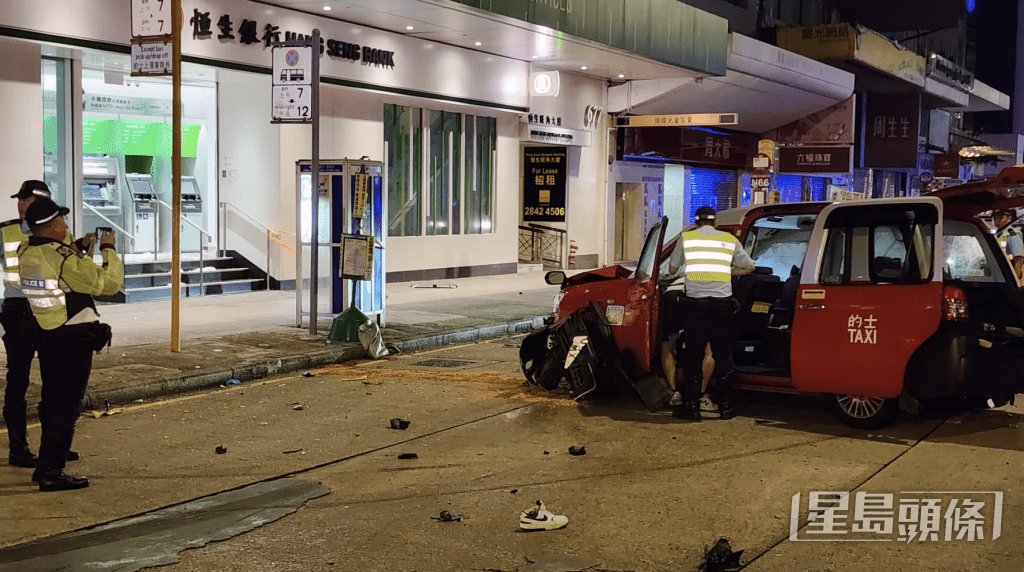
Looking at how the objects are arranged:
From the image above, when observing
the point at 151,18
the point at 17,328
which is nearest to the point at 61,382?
the point at 17,328

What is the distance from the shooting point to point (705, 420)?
30.5ft

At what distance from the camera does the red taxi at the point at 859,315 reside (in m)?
8.30

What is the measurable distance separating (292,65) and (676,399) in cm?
618

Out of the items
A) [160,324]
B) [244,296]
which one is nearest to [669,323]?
[160,324]

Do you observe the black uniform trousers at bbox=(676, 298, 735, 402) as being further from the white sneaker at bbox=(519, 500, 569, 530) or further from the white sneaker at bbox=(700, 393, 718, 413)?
the white sneaker at bbox=(519, 500, 569, 530)

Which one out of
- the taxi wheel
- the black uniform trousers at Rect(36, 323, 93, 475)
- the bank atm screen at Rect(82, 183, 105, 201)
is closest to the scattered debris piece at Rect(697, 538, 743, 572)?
the taxi wheel

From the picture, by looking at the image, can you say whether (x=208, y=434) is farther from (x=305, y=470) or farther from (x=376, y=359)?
(x=376, y=359)

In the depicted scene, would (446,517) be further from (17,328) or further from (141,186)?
(141,186)

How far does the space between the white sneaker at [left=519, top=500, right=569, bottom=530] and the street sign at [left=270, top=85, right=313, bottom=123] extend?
7.63 m

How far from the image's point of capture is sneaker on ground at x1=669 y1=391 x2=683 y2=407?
962cm

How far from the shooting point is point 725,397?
9359 millimetres

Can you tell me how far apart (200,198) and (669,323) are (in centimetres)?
1200

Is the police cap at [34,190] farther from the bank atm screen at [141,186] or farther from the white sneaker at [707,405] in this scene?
the bank atm screen at [141,186]

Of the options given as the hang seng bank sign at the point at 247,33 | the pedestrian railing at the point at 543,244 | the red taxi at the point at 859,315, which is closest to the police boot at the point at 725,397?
the red taxi at the point at 859,315
